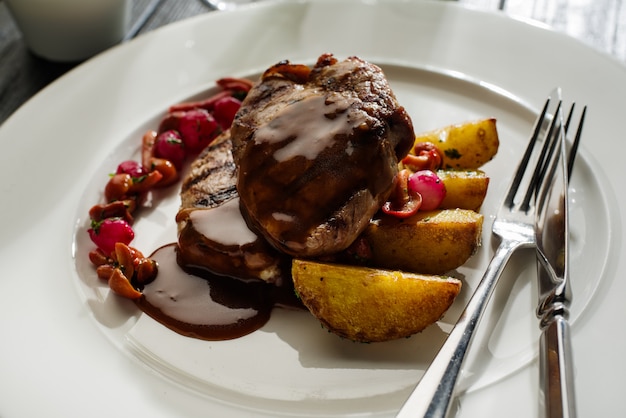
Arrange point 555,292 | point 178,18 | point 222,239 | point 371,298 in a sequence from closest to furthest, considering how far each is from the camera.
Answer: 1. point 371,298
2. point 555,292
3. point 222,239
4. point 178,18

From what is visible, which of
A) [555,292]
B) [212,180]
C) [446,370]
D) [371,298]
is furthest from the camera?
[212,180]

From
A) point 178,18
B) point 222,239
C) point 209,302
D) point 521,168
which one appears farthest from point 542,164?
point 178,18

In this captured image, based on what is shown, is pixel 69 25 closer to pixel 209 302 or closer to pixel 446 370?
pixel 209 302

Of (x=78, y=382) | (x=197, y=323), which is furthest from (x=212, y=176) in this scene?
(x=78, y=382)

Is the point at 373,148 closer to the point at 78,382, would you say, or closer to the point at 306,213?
the point at 306,213

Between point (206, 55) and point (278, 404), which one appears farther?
point (206, 55)

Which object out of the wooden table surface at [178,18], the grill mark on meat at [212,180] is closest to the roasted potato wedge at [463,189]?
the grill mark on meat at [212,180]

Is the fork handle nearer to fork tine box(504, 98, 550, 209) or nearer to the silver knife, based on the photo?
the silver knife

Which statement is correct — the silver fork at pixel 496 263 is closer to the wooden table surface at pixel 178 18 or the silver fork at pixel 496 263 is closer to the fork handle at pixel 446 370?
the fork handle at pixel 446 370
